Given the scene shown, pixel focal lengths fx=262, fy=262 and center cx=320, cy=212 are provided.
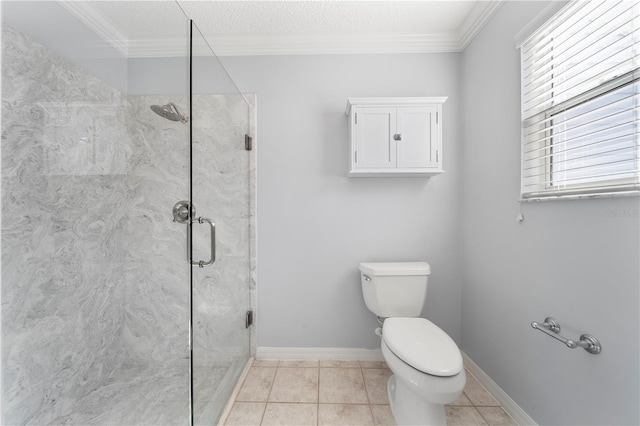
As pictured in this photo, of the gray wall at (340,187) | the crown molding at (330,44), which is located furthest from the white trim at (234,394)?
the crown molding at (330,44)

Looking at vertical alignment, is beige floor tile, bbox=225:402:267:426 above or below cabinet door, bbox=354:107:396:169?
below

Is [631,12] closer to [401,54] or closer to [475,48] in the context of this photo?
[475,48]

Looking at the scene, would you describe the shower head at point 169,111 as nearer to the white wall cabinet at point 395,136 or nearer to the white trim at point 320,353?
the white wall cabinet at point 395,136

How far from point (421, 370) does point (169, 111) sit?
151 centimetres

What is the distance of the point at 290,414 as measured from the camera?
138 centimetres

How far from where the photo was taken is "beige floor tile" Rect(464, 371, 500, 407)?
1460 mm

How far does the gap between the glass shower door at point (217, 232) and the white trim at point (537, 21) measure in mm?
1534

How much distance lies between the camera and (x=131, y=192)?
1.12 meters

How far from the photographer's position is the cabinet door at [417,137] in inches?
65.4

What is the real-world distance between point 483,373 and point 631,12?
1.81 meters

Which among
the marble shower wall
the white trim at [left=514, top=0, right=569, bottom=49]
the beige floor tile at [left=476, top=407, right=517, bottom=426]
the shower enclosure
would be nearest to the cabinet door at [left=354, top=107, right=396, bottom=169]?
the white trim at [left=514, top=0, right=569, bottom=49]

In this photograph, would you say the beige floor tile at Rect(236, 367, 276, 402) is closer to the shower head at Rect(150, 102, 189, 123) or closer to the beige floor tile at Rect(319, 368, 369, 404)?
the beige floor tile at Rect(319, 368, 369, 404)

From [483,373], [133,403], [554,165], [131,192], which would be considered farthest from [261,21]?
[483,373]

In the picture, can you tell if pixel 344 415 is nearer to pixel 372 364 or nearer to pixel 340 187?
pixel 372 364
